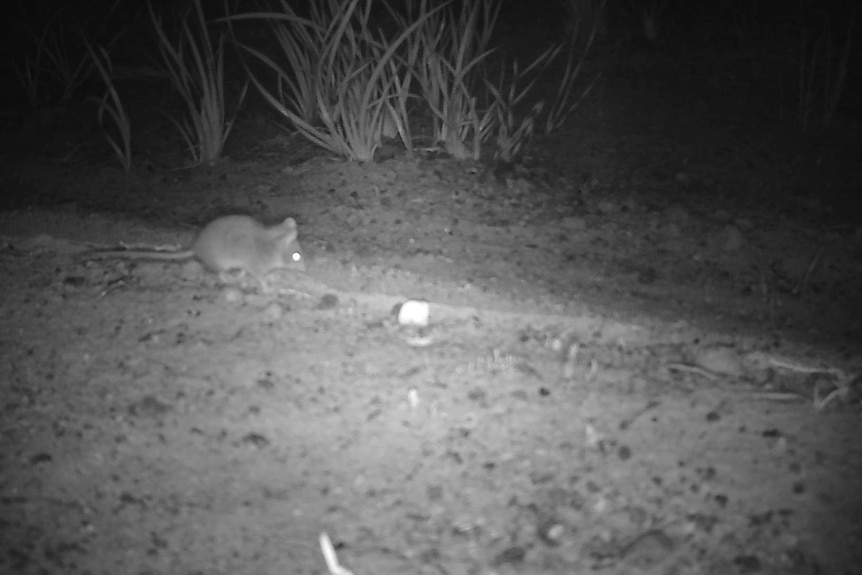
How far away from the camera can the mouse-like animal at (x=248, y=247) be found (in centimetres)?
244

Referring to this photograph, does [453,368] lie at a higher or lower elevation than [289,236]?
lower

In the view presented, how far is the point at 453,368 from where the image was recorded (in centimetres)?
211

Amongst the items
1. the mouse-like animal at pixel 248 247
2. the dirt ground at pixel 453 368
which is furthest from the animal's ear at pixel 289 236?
the dirt ground at pixel 453 368

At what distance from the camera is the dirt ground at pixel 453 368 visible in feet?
5.38

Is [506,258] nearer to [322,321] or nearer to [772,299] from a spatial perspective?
[322,321]

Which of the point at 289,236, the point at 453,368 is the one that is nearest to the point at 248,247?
the point at 289,236

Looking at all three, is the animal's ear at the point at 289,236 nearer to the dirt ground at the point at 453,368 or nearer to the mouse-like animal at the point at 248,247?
the mouse-like animal at the point at 248,247

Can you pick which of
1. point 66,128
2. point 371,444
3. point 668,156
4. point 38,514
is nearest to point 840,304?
point 668,156

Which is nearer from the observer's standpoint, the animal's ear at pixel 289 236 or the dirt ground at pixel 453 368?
the dirt ground at pixel 453 368

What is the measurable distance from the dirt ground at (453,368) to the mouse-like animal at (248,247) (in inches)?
3.3

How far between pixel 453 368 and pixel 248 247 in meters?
0.85

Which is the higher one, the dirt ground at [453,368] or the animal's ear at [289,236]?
the animal's ear at [289,236]

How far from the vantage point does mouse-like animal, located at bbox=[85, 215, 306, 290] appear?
2438 mm

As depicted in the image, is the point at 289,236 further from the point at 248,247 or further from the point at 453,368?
the point at 453,368
